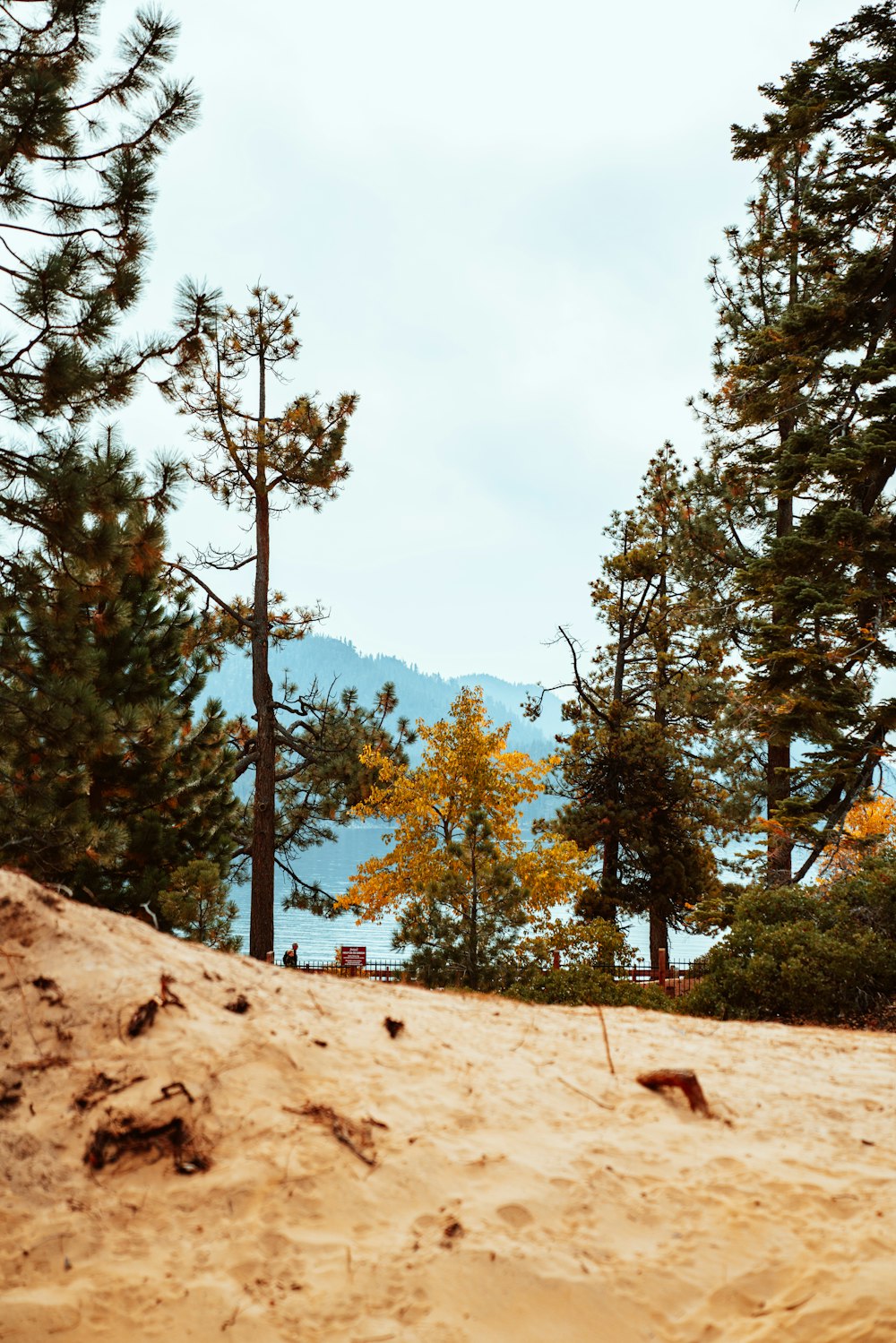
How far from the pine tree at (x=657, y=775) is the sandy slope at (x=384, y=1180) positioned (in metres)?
18.5

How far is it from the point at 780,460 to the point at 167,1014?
12339 mm

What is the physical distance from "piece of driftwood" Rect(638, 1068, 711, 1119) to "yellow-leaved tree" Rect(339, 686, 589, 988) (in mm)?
9032

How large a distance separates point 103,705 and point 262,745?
9495mm

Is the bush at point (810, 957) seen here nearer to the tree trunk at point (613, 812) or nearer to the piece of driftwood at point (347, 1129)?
the piece of driftwood at point (347, 1129)

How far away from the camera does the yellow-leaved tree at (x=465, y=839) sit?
1393 cm

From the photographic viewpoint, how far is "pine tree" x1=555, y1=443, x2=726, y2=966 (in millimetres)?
23766

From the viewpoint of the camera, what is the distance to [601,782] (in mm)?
24453

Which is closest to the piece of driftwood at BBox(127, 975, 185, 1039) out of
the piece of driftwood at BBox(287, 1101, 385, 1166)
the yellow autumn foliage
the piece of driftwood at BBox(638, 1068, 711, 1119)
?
the piece of driftwood at BBox(287, 1101, 385, 1166)

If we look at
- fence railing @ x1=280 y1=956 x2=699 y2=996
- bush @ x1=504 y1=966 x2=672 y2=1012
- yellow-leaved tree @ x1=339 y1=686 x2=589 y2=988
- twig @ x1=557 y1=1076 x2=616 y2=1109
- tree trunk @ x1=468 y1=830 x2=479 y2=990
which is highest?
yellow-leaved tree @ x1=339 y1=686 x2=589 y2=988

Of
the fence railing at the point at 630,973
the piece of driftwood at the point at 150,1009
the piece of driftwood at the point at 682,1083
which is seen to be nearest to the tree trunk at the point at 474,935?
the fence railing at the point at 630,973

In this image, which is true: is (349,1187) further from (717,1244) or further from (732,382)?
(732,382)

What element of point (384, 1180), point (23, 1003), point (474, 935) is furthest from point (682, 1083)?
point (474, 935)

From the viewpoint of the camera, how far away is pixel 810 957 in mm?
10281

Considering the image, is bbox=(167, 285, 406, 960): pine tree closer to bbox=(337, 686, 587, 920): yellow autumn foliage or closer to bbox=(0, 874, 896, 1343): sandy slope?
bbox=(337, 686, 587, 920): yellow autumn foliage
